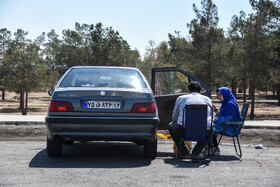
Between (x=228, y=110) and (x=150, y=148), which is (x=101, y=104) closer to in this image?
(x=150, y=148)

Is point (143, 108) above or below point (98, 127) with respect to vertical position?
above

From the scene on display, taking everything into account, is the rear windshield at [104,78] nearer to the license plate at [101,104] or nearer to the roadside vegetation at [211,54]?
the license plate at [101,104]

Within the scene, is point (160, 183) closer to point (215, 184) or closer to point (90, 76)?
point (215, 184)

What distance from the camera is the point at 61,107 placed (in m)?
6.08

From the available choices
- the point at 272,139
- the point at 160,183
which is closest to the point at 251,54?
the point at 272,139

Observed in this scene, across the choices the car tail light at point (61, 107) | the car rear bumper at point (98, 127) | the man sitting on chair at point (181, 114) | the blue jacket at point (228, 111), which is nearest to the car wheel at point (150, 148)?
the man sitting on chair at point (181, 114)

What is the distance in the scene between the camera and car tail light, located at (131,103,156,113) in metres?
6.16

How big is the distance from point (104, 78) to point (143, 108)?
977 millimetres

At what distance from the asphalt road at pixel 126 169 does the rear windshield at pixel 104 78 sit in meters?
1.24

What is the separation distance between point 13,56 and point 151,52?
22408 millimetres

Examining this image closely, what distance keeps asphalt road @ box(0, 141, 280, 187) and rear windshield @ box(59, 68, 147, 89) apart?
1243 millimetres

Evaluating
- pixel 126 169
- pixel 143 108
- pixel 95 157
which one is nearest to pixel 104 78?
pixel 143 108

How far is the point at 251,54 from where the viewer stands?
103ft

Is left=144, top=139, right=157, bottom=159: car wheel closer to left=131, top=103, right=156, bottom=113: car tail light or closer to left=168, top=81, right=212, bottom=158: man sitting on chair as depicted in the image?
left=168, top=81, right=212, bottom=158: man sitting on chair
